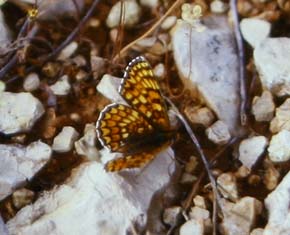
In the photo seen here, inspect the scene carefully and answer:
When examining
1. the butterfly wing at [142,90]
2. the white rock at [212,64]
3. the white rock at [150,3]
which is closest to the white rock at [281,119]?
the white rock at [212,64]

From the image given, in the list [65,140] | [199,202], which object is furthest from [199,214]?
[65,140]

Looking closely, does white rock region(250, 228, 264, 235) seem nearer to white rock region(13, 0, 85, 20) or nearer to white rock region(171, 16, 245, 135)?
white rock region(171, 16, 245, 135)

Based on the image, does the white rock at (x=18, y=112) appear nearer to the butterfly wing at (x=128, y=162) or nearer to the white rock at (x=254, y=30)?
the butterfly wing at (x=128, y=162)

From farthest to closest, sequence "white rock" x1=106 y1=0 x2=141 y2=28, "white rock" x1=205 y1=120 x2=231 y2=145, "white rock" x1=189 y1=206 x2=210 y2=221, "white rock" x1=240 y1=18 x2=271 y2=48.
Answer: "white rock" x1=106 y1=0 x2=141 y2=28 < "white rock" x1=240 y1=18 x2=271 y2=48 < "white rock" x1=205 y1=120 x2=231 y2=145 < "white rock" x1=189 y1=206 x2=210 y2=221

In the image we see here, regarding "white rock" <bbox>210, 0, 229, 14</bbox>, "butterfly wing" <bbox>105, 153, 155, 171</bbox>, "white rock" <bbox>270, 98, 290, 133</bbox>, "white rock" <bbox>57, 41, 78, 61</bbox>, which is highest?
"white rock" <bbox>210, 0, 229, 14</bbox>

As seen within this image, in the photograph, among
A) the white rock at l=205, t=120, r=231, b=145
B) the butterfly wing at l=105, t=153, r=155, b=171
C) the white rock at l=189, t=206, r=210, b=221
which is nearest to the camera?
the butterfly wing at l=105, t=153, r=155, b=171

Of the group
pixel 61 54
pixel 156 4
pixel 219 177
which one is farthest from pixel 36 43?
pixel 219 177

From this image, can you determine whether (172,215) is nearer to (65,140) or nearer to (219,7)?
(65,140)

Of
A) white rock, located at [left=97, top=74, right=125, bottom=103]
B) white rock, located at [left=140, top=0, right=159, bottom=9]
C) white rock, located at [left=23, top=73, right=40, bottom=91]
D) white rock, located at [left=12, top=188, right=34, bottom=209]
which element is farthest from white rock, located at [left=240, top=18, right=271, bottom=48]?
white rock, located at [left=12, top=188, right=34, bottom=209]
